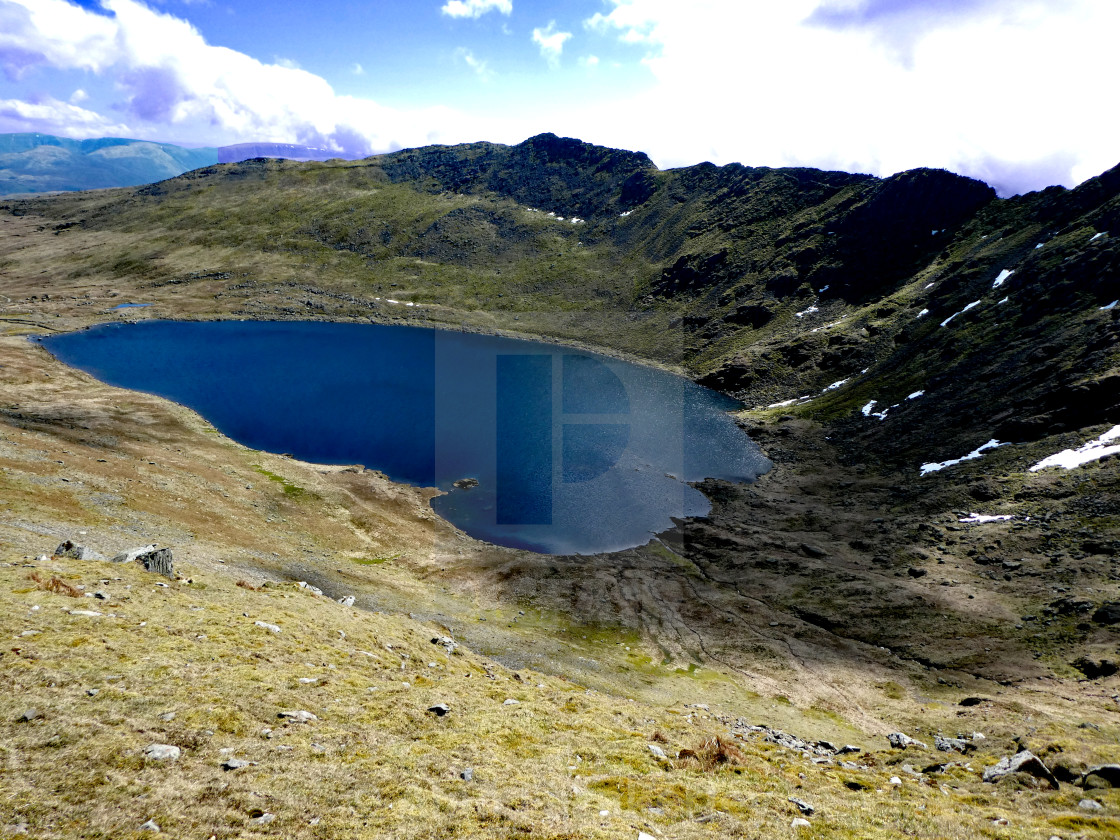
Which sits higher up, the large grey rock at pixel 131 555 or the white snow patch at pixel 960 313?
the white snow patch at pixel 960 313

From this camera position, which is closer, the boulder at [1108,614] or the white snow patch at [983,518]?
the boulder at [1108,614]

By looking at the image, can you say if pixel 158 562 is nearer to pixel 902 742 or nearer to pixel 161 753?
pixel 161 753

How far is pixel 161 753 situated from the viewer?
1589 centimetres

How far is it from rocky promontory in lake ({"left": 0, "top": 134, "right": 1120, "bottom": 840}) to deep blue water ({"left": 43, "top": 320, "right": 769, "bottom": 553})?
261 inches

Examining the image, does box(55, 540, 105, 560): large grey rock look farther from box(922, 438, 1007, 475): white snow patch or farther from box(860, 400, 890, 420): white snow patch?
box(860, 400, 890, 420): white snow patch

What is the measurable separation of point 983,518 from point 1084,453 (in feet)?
46.1

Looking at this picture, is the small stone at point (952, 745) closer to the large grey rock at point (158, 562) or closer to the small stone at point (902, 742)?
the small stone at point (902, 742)

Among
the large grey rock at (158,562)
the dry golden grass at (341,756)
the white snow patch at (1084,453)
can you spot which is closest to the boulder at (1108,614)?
the white snow patch at (1084,453)

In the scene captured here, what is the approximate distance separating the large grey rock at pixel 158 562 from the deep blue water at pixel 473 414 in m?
37.8

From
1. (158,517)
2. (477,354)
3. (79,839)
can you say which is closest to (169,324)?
(477,354)

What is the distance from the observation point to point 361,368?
13638 centimetres

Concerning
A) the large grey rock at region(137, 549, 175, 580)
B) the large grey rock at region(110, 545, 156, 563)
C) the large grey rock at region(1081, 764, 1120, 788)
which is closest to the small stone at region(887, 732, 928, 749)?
the large grey rock at region(1081, 764, 1120, 788)

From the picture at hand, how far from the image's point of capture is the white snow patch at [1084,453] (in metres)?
62.7

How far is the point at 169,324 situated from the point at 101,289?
146ft
